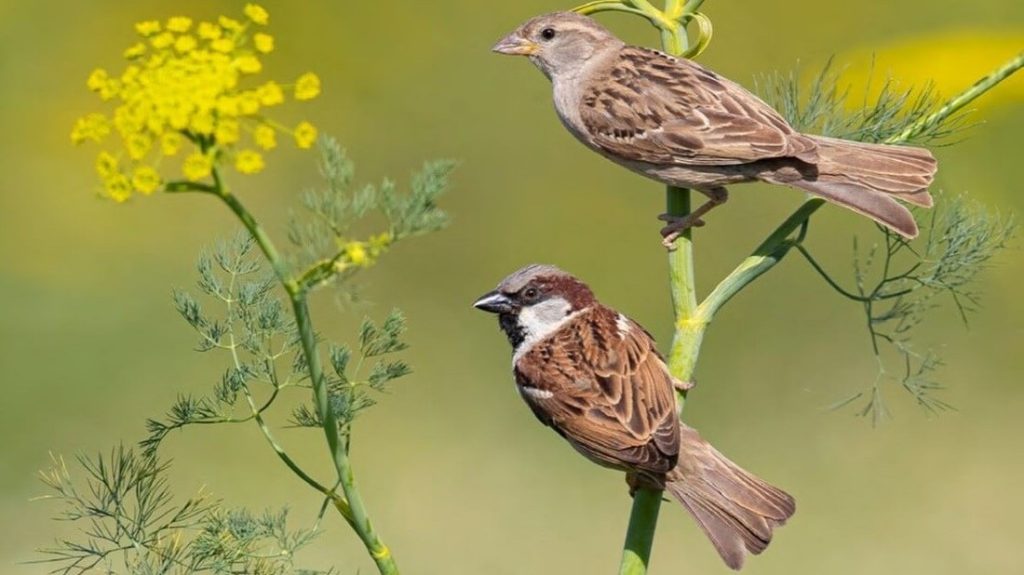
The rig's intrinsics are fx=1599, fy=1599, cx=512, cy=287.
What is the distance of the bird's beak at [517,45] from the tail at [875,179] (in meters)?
0.93

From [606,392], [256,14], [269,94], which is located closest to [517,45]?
[606,392]

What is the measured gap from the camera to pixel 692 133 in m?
3.16

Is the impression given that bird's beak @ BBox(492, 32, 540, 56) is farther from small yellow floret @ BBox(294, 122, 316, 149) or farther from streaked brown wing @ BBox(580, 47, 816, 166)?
small yellow floret @ BBox(294, 122, 316, 149)

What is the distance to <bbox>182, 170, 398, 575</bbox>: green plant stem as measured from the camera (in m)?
1.62

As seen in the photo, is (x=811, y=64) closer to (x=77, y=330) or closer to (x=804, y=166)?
(x=77, y=330)

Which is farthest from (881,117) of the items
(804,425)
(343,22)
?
(343,22)

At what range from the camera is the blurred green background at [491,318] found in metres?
5.36

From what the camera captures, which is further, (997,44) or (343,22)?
(343,22)

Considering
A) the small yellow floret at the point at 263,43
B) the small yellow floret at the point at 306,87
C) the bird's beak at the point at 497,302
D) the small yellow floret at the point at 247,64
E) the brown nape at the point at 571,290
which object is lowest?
the small yellow floret at the point at 306,87

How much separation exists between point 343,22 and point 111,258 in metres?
1.77

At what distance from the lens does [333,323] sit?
6.01 m

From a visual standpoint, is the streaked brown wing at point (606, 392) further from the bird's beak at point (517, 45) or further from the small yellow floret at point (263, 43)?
the small yellow floret at point (263, 43)

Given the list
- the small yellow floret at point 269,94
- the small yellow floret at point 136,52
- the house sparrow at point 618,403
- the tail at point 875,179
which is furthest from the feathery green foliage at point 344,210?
the tail at point 875,179

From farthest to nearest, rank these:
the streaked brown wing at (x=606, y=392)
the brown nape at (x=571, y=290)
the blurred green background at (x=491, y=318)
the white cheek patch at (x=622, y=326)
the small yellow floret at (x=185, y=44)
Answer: the blurred green background at (x=491, y=318)
the brown nape at (x=571, y=290)
the white cheek patch at (x=622, y=326)
the streaked brown wing at (x=606, y=392)
the small yellow floret at (x=185, y=44)
